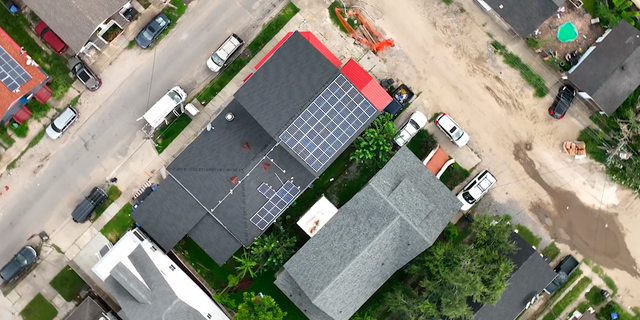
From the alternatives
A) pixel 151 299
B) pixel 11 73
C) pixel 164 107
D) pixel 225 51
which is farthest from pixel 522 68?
pixel 11 73

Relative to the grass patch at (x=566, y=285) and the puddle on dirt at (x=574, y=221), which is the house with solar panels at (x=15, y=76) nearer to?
the puddle on dirt at (x=574, y=221)

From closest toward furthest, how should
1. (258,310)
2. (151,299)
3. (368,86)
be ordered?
(151,299)
(258,310)
(368,86)

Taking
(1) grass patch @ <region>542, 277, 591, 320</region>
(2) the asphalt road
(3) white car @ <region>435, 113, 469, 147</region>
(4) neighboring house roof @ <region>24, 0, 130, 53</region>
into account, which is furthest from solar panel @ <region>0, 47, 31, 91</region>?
(1) grass patch @ <region>542, 277, 591, 320</region>

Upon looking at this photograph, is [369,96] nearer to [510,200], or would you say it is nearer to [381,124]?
[381,124]

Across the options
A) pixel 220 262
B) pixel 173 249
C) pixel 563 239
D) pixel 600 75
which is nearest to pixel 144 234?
pixel 173 249

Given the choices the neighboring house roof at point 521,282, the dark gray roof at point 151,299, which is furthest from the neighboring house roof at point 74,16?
the neighboring house roof at point 521,282

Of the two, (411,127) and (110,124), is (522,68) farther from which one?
(110,124)

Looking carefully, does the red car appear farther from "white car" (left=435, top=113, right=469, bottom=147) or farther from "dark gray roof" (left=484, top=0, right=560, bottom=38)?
"dark gray roof" (left=484, top=0, right=560, bottom=38)
